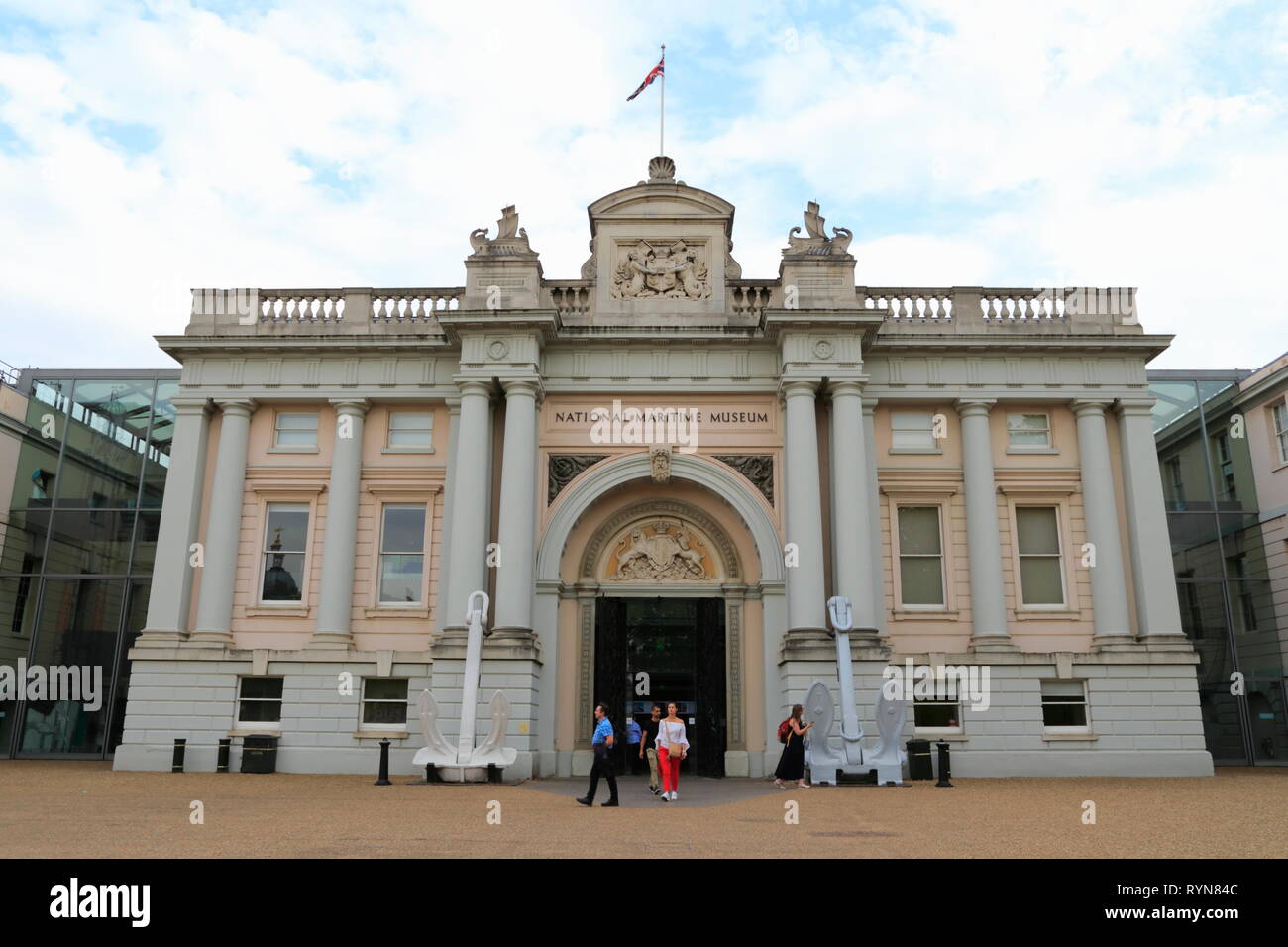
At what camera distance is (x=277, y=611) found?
22422mm

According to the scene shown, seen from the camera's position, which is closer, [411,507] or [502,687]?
[502,687]

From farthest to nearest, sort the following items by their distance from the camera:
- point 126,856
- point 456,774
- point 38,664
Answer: point 38,664
point 456,774
point 126,856

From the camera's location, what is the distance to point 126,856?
8703 millimetres

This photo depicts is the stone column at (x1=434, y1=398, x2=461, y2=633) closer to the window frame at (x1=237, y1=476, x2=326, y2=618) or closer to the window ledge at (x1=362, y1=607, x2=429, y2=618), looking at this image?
the window ledge at (x1=362, y1=607, x2=429, y2=618)

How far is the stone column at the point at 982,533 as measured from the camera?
2156 cm

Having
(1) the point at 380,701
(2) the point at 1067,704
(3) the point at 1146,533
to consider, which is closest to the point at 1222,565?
(3) the point at 1146,533

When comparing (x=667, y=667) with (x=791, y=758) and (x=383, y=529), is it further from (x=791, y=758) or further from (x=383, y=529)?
(x=383, y=529)

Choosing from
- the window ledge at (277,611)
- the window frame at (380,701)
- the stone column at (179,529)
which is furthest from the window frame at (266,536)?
the window frame at (380,701)

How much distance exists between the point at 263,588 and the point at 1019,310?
1832cm

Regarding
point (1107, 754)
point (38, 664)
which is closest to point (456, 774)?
point (1107, 754)

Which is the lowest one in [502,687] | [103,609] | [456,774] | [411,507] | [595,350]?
[456,774]

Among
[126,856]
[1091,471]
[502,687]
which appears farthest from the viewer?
[1091,471]

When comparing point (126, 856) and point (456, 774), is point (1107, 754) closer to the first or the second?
point (456, 774)

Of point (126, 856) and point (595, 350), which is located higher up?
point (595, 350)
